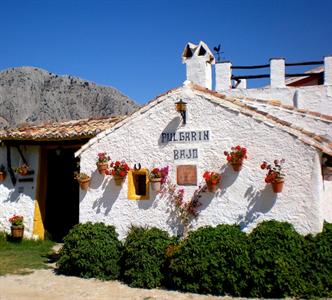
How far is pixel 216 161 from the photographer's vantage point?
29.2ft

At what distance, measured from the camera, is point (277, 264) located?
7.35m

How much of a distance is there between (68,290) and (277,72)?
9.59m

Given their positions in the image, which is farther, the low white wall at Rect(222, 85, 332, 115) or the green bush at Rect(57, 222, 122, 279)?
the low white wall at Rect(222, 85, 332, 115)

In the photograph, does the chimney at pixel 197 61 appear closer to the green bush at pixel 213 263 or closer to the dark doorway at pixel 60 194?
the dark doorway at pixel 60 194

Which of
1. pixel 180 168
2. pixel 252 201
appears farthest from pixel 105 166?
pixel 252 201

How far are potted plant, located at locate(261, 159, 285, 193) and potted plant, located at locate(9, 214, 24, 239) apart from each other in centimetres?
769

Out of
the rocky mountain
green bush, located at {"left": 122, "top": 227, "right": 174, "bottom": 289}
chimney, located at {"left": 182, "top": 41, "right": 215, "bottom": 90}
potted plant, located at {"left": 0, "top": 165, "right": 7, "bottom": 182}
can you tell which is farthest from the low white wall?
the rocky mountain

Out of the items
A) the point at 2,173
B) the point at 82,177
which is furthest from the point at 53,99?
the point at 82,177

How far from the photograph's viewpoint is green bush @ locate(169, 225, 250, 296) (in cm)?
766

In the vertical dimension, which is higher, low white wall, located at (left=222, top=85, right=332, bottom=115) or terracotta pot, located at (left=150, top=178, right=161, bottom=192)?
low white wall, located at (left=222, top=85, right=332, bottom=115)

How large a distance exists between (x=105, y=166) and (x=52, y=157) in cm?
434

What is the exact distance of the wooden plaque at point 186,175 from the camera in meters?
9.09

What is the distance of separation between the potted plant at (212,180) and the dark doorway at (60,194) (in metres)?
5.97

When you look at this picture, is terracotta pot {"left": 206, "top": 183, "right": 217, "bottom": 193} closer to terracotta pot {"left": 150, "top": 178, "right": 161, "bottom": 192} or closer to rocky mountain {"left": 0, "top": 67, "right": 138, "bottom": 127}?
terracotta pot {"left": 150, "top": 178, "right": 161, "bottom": 192}
